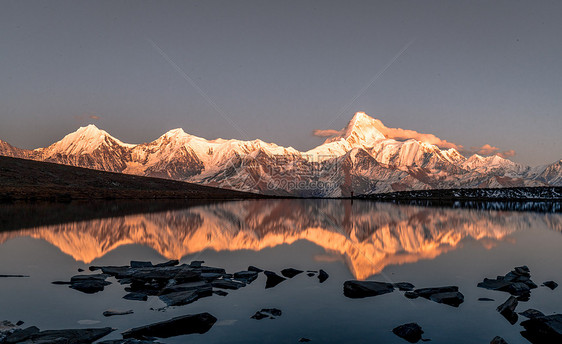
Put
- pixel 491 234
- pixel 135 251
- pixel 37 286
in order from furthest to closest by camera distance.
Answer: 1. pixel 491 234
2. pixel 135 251
3. pixel 37 286

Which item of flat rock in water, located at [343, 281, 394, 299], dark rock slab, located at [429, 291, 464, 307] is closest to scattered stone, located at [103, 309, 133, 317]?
flat rock in water, located at [343, 281, 394, 299]

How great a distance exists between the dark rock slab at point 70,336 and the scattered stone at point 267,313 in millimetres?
6328

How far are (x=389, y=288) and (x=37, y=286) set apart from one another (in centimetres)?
2104

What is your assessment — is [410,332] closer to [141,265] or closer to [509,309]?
[509,309]

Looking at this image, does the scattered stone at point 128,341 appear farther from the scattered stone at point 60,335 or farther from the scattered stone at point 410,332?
the scattered stone at point 410,332

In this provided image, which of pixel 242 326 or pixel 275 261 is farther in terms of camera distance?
pixel 275 261

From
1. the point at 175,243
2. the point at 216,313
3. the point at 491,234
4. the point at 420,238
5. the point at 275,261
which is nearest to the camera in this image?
the point at 216,313

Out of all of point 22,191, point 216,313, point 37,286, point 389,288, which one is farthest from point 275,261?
point 22,191

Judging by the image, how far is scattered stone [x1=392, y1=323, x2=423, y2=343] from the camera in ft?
52.3

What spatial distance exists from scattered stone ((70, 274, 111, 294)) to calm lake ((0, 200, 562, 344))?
1.60ft

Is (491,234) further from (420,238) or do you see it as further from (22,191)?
(22,191)

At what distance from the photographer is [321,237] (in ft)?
156

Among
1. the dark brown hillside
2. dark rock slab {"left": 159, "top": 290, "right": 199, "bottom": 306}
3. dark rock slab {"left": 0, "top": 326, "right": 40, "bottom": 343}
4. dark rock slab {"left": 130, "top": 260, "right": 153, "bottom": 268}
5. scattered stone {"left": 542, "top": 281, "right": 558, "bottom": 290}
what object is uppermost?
the dark brown hillside

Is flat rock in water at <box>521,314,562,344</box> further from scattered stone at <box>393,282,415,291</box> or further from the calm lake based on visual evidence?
scattered stone at <box>393,282,415,291</box>
